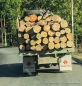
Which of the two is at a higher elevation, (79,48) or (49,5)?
(49,5)

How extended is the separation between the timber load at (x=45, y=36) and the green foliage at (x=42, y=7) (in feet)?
92.9

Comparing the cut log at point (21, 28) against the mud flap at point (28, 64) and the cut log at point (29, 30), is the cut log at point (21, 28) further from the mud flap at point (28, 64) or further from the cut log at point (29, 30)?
the mud flap at point (28, 64)

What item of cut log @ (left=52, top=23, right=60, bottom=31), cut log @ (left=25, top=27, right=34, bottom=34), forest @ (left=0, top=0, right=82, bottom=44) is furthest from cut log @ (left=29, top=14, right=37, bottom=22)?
forest @ (left=0, top=0, right=82, bottom=44)

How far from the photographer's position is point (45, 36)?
569 inches

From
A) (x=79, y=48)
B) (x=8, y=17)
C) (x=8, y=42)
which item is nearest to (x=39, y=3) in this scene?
(x=8, y=17)

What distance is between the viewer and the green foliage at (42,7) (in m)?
44.0

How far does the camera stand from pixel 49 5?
155 ft

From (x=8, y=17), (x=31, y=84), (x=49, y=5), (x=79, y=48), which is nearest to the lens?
(x=31, y=84)

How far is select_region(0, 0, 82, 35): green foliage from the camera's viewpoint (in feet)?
144

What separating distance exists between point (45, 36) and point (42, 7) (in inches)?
1562

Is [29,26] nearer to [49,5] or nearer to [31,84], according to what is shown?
[31,84]

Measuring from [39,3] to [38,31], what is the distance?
49570 millimetres

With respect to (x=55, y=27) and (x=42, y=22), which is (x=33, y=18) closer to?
(x=42, y=22)

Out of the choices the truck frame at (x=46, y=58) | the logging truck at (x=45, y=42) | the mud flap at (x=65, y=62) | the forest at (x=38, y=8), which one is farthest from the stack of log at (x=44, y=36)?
the forest at (x=38, y=8)
